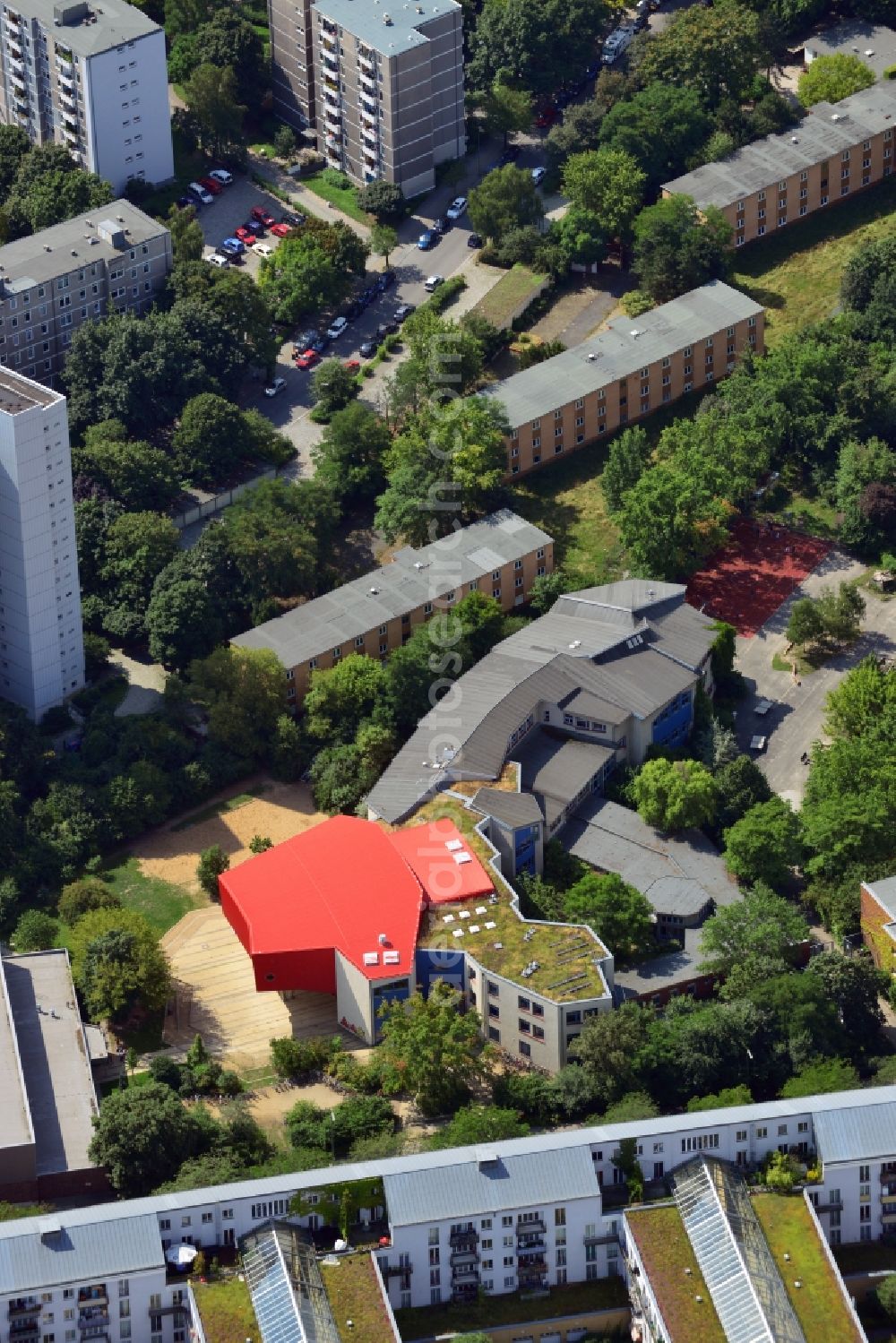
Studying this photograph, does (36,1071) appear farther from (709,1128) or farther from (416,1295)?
(709,1128)

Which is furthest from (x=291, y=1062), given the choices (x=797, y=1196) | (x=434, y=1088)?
(x=797, y=1196)

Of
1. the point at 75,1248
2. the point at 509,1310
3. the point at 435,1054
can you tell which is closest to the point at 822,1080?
the point at 435,1054

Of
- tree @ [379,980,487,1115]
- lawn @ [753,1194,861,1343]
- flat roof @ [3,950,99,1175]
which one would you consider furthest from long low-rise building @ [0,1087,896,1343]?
flat roof @ [3,950,99,1175]

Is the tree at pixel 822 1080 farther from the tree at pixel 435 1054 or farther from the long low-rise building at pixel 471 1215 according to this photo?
the tree at pixel 435 1054

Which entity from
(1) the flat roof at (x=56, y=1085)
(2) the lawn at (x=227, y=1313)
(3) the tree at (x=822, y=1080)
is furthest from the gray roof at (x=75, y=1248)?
(3) the tree at (x=822, y=1080)

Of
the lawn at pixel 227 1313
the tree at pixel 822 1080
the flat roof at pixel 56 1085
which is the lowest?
the flat roof at pixel 56 1085

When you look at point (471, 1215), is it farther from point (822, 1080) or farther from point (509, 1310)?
point (822, 1080)
